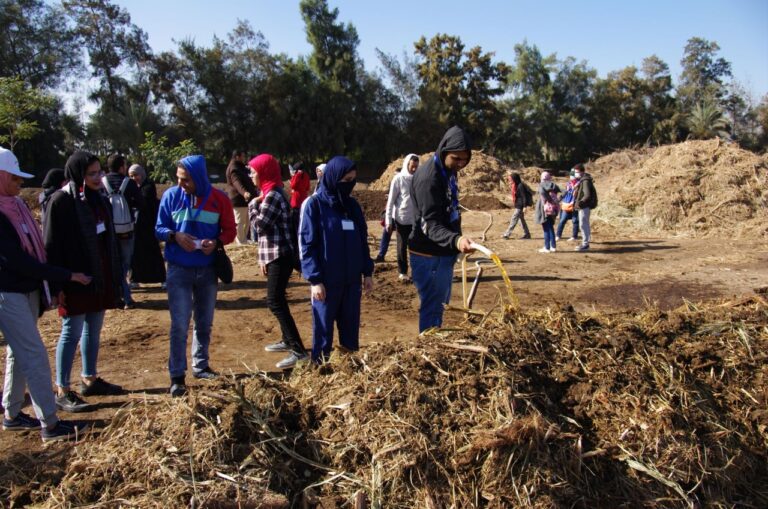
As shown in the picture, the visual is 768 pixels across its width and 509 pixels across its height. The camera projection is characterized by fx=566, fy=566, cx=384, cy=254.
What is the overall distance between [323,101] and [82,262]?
3702cm

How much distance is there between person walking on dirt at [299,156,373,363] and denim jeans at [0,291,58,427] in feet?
6.03

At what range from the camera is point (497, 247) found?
1216 cm

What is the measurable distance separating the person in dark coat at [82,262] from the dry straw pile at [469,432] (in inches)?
50.3

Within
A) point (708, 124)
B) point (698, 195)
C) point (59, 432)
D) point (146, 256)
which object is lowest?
point (59, 432)

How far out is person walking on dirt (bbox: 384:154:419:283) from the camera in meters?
7.57

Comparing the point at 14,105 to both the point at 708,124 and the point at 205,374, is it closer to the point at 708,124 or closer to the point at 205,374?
the point at 205,374

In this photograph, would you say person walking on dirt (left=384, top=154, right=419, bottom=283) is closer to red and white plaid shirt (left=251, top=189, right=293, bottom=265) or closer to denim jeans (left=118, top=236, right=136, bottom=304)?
red and white plaid shirt (left=251, top=189, right=293, bottom=265)

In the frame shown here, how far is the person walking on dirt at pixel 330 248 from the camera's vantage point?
14.4 feet

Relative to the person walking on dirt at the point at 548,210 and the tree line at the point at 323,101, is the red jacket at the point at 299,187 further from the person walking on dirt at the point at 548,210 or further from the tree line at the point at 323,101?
the tree line at the point at 323,101

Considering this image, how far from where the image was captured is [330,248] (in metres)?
4.41

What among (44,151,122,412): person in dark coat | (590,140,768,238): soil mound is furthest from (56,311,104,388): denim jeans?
(590,140,768,238): soil mound

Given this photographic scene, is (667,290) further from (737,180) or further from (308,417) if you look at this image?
(737,180)

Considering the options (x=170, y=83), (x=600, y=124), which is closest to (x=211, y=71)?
(x=170, y=83)

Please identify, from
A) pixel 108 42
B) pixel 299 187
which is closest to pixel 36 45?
pixel 108 42
